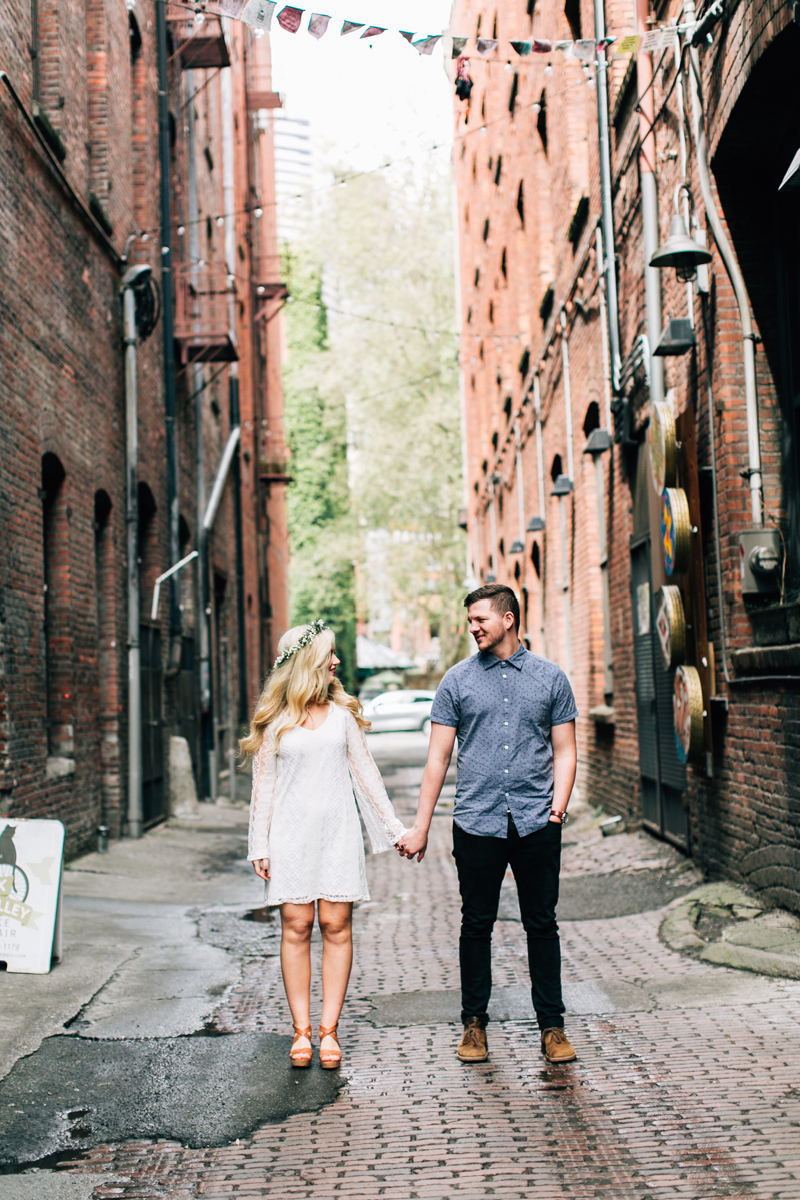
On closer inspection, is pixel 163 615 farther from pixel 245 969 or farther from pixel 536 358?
pixel 245 969

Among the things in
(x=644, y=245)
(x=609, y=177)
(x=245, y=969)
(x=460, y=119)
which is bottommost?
(x=245, y=969)

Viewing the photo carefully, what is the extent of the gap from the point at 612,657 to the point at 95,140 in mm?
7222

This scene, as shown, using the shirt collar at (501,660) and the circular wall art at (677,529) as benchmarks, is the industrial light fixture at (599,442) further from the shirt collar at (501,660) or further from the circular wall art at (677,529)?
the shirt collar at (501,660)

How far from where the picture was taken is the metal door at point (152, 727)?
42.1 feet

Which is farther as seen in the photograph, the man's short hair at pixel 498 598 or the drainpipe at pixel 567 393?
the drainpipe at pixel 567 393

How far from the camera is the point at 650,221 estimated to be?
8992mm

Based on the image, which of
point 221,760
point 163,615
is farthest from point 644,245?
point 221,760

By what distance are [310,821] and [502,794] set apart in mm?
743

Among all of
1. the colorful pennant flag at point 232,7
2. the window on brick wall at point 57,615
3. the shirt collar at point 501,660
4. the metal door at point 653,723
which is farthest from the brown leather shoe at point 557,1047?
the window on brick wall at point 57,615

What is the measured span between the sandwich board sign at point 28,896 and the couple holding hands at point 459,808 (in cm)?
178

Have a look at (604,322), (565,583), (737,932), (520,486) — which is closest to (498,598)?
(737,932)

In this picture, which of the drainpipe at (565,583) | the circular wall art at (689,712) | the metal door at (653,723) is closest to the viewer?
the circular wall art at (689,712)

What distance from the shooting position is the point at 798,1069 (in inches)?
169

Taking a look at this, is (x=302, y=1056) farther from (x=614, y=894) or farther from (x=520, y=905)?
(x=614, y=894)
